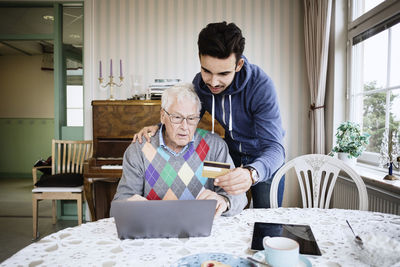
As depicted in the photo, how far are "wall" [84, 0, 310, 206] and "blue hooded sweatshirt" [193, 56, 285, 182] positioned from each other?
1.92 meters

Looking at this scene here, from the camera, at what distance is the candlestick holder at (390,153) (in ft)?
6.26

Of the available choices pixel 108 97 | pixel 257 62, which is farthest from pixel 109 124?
pixel 257 62

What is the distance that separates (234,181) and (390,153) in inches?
61.9

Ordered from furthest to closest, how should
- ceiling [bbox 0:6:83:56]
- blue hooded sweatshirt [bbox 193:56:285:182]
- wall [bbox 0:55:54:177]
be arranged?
1. wall [bbox 0:55:54:177]
2. ceiling [bbox 0:6:83:56]
3. blue hooded sweatshirt [bbox 193:56:285:182]

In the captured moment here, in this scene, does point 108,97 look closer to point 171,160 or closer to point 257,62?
point 257,62

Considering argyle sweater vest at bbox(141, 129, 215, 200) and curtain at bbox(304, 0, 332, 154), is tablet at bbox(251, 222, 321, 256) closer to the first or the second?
argyle sweater vest at bbox(141, 129, 215, 200)

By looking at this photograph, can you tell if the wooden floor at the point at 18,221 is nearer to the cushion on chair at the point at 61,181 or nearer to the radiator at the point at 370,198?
the cushion on chair at the point at 61,181

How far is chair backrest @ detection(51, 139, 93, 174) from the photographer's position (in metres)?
3.28

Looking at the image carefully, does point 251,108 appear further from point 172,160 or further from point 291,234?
point 291,234

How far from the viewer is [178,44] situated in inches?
135

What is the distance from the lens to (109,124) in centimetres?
293

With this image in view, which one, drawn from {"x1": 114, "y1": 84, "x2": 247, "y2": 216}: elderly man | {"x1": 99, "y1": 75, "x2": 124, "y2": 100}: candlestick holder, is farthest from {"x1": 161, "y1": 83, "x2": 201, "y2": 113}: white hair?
{"x1": 99, "y1": 75, "x2": 124, "y2": 100}: candlestick holder

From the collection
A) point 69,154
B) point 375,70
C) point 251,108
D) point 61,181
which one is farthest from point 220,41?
point 69,154

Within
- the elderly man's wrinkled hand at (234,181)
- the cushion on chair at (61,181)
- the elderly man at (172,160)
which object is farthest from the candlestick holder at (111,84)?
the elderly man's wrinkled hand at (234,181)
